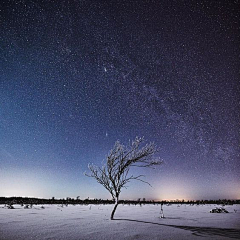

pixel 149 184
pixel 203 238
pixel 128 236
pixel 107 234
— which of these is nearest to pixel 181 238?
pixel 203 238

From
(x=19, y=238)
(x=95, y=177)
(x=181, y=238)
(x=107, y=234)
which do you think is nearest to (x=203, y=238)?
(x=181, y=238)

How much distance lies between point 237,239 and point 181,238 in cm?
243

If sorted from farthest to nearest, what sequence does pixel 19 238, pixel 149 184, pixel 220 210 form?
pixel 220 210 < pixel 149 184 < pixel 19 238

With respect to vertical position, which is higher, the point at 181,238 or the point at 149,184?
the point at 149,184

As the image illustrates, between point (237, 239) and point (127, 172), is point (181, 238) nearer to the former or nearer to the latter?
point (237, 239)

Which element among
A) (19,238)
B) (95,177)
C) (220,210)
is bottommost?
(19,238)

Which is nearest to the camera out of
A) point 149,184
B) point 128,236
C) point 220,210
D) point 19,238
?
point 19,238

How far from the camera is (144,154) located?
49.9ft

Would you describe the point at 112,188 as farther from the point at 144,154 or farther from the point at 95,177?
the point at 144,154

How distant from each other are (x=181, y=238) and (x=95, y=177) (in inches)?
337

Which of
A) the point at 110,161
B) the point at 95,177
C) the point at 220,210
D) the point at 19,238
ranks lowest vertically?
the point at 19,238

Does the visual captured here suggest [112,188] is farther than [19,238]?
Yes

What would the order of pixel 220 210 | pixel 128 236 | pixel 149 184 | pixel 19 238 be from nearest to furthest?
pixel 19 238
pixel 128 236
pixel 149 184
pixel 220 210

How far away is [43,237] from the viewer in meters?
8.92
